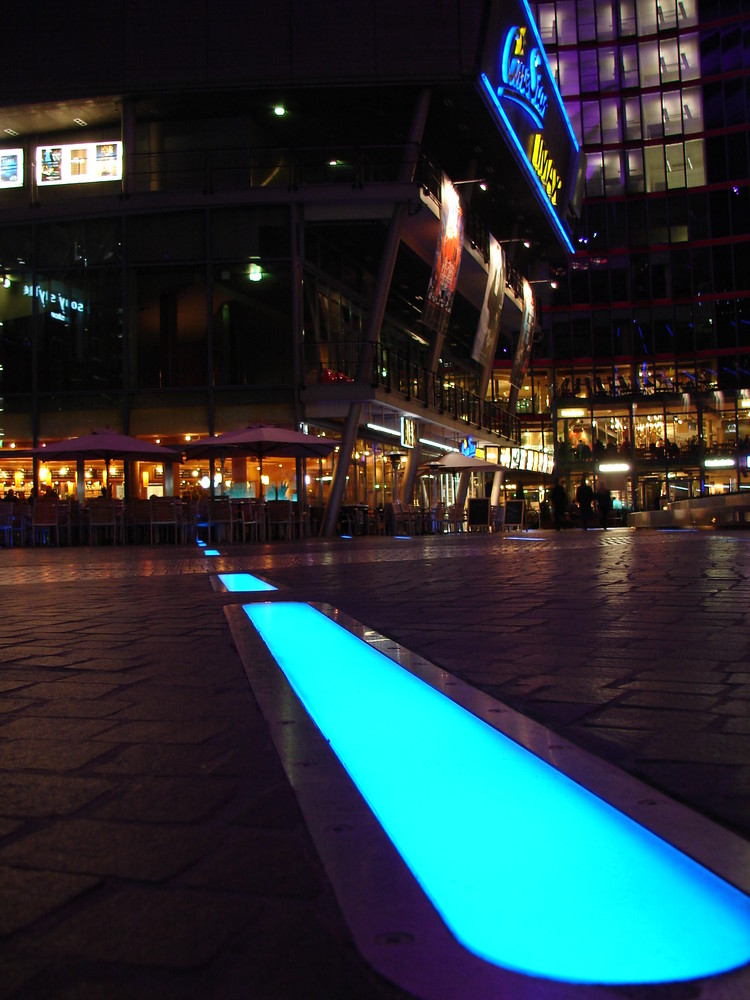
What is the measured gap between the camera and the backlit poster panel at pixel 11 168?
84.9 ft

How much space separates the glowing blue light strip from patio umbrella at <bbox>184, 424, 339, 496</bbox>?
34.7ft

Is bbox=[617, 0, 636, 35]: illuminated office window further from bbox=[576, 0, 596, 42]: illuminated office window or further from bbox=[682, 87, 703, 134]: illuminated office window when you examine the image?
bbox=[682, 87, 703, 134]: illuminated office window

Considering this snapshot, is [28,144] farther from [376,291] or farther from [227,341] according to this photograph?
[376,291]

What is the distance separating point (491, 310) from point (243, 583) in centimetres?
Answer: 2297

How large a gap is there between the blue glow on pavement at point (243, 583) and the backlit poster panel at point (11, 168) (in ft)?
66.0

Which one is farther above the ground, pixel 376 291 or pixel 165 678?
pixel 376 291

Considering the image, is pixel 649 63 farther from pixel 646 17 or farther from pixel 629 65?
pixel 646 17

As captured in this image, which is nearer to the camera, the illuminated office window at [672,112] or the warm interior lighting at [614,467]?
the warm interior lighting at [614,467]

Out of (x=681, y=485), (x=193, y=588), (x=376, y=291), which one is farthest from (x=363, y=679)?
(x=681, y=485)

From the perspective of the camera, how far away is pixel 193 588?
27.1 feet

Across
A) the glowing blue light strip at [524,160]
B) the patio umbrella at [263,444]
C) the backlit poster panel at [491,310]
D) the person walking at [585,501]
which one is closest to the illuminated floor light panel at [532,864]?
the patio umbrella at [263,444]

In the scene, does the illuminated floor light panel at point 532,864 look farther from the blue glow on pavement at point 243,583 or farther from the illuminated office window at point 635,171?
the illuminated office window at point 635,171

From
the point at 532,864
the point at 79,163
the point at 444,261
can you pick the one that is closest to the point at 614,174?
the point at 444,261

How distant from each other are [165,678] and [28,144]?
26572 mm
